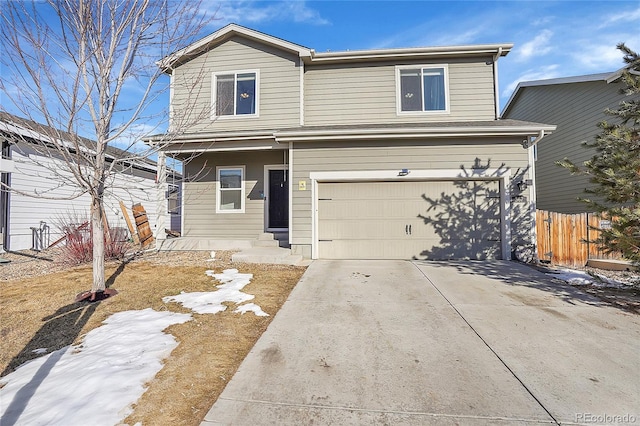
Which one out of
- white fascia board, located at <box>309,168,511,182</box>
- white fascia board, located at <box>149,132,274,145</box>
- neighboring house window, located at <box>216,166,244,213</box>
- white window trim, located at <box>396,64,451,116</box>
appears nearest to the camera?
white fascia board, located at <box>309,168,511,182</box>

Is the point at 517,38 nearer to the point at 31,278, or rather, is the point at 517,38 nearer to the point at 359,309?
the point at 359,309

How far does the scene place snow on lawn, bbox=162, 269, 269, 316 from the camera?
12.9ft

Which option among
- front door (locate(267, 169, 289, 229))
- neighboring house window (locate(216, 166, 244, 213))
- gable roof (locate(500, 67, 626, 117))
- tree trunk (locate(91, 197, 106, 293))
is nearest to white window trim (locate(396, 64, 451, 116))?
gable roof (locate(500, 67, 626, 117))

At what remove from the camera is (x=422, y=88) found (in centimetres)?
864

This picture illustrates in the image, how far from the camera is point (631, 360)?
2.68 metres

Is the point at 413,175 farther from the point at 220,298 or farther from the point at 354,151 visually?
the point at 220,298

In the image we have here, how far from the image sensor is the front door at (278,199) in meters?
8.88

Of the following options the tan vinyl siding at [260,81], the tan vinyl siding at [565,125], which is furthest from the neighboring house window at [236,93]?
the tan vinyl siding at [565,125]

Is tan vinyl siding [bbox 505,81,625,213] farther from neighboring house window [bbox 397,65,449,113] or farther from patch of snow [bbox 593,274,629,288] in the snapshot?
patch of snow [bbox 593,274,629,288]

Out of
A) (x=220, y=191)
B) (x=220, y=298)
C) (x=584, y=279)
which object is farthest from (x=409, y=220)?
(x=220, y=191)

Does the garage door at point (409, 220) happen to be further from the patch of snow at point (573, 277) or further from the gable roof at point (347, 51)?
the gable roof at point (347, 51)

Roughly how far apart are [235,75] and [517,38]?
802 cm

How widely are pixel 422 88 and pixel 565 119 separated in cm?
611

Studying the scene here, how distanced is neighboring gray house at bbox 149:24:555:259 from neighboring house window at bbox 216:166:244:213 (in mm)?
30
